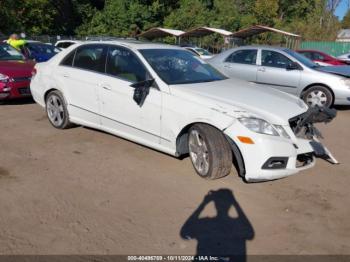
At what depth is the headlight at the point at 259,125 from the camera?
3.97 meters

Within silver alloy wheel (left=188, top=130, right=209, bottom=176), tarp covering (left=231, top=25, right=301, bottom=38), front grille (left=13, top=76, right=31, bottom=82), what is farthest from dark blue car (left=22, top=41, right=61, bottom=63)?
tarp covering (left=231, top=25, right=301, bottom=38)

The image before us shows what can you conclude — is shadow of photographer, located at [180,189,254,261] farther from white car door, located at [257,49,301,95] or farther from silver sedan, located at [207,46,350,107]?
white car door, located at [257,49,301,95]

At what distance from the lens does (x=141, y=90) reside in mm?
4738

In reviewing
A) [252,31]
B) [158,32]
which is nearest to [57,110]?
[252,31]

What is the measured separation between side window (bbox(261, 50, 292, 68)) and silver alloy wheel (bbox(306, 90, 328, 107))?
0.95 meters

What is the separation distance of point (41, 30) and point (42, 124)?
111 feet

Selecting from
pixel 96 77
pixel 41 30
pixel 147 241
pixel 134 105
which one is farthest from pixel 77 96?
pixel 41 30

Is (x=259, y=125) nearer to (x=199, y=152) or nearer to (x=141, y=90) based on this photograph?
(x=199, y=152)

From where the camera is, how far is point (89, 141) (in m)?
5.86

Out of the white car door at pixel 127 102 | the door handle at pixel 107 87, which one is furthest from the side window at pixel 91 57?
the door handle at pixel 107 87

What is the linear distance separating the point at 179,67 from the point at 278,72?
4.68 meters

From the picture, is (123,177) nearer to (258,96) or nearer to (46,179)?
(46,179)

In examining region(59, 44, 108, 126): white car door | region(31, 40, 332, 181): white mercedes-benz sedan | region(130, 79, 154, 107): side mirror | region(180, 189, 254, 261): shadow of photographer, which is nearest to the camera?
region(180, 189, 254, 261): shadow of photographer

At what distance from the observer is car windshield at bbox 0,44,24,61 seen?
9.44 m
